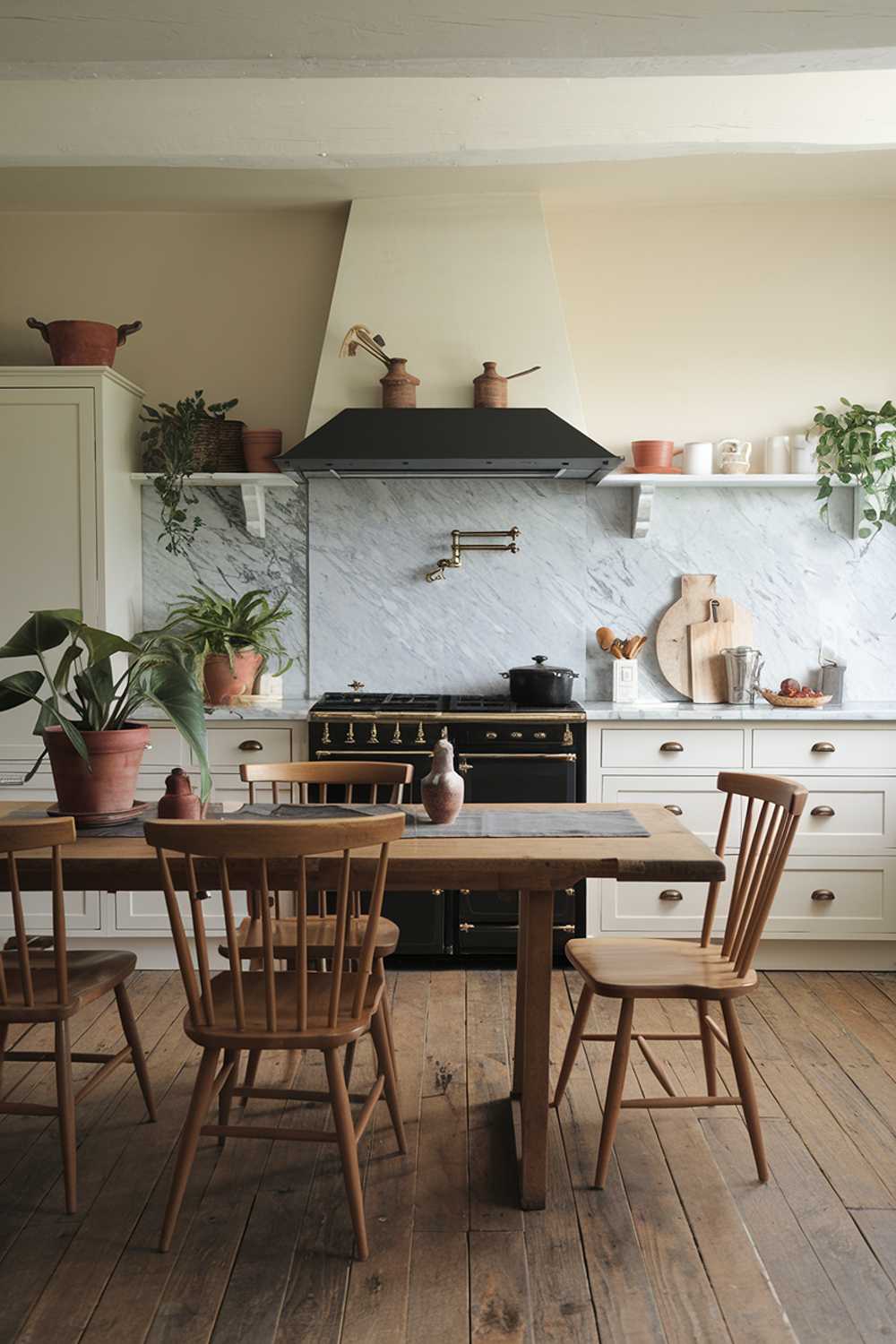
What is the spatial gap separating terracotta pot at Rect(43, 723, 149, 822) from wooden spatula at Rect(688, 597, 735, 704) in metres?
2.64

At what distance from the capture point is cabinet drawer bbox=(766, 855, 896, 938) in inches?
165

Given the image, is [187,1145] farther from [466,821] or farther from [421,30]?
[421,30]

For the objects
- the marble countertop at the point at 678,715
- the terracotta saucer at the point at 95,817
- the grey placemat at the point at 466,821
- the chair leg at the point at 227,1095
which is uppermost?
the marble countertop at the point at 678,715

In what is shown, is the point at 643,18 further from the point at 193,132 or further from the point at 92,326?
the point at 92,326

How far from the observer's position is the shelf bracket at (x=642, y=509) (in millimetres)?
4566

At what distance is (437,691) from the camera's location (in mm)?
4816

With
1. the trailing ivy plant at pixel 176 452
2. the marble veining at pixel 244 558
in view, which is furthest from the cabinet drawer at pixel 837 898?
the trailing ivy plant at pixel 176 452

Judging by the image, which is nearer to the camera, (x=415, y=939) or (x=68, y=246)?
(x=415, y=939)

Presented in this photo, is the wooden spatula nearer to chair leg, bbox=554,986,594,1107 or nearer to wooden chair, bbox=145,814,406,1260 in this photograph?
chair leg, bbox=554,986,594,1107

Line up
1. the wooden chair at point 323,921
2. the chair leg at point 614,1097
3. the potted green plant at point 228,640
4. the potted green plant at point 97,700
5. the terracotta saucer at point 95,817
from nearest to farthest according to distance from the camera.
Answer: the chair leg at point 614,1097 < the potted green plant at point 97,700 < the terracotta saucer at point 95,817 < the wooden chair at point 323,921 < the potted green plant at point 228,640

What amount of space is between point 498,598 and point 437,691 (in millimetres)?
472

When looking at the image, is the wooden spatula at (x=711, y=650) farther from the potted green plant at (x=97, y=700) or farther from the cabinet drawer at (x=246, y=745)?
the potted green plant at (x=97, y=700)

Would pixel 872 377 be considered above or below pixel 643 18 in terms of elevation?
below

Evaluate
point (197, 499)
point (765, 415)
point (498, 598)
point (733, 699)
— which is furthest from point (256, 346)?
point (733, 699)
